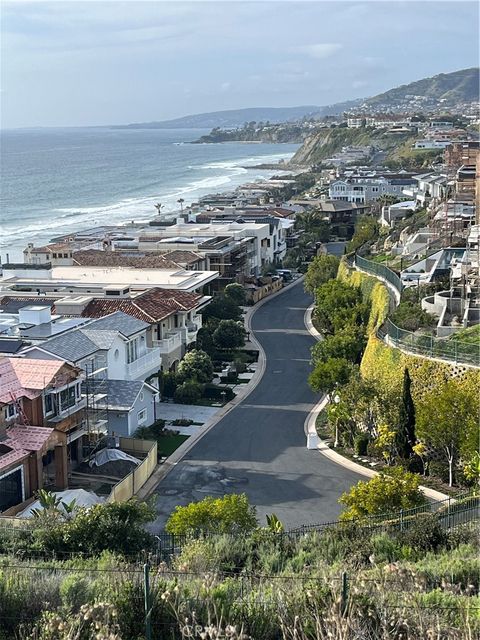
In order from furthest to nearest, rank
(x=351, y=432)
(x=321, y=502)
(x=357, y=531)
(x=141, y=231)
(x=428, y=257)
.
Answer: (x=141, y=231) < (x=428, y=257) < (x=351, y=432) < (x=321, y=502) < (x=357, y=531)

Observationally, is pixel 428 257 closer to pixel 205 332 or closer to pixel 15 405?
pixel 205 332

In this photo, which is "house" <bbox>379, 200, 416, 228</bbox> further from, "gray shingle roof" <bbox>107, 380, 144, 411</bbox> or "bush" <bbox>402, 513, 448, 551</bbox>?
"bush" <bbox>402, 513, 448, 551</bbox>

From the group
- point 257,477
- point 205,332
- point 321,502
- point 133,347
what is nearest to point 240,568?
point 321,502

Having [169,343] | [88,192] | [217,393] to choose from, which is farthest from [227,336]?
[88,192]

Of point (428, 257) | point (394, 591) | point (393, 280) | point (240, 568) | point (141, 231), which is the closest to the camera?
point (394, 591)

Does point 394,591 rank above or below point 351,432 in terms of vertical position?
above

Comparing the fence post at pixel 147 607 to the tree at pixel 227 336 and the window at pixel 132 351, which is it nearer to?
the window at pixel 132 351

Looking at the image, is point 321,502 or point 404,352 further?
point 404,352

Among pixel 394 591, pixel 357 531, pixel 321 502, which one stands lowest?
pixel 321 502
